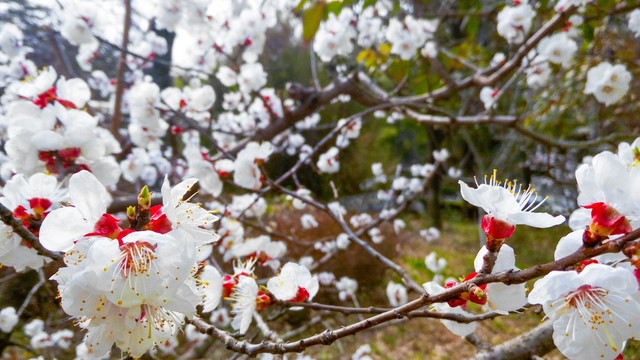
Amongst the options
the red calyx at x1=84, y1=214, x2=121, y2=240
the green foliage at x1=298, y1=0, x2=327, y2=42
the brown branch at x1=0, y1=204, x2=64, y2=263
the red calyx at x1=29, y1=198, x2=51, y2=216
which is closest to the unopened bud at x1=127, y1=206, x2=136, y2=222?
the red calyx at x1=84, y1=214, x2=121, y2=240

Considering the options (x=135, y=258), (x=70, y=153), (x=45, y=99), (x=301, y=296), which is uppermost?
(x=45, y=99)

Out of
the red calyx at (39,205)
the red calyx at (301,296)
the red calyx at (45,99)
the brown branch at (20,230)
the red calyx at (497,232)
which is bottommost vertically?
the brown branch at (20,230)

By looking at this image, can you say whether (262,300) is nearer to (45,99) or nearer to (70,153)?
(70,153)

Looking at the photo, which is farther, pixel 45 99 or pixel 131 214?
pixel 45 99

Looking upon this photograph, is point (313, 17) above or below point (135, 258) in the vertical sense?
above

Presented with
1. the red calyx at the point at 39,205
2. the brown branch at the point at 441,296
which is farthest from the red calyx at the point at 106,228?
the red calyx at the point at 39,205

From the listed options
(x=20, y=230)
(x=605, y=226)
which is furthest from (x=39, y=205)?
(x=605, y=226)

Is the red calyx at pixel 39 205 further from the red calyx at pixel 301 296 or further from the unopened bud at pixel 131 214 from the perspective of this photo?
the red calyx at pixel 301 296

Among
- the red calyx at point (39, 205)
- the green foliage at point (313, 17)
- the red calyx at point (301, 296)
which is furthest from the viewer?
the green foliage at point (313, 17)

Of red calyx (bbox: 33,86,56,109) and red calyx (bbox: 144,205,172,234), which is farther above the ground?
red calyx (bbox: 33,86,56,109)

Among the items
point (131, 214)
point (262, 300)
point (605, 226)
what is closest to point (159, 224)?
point (131, 214)

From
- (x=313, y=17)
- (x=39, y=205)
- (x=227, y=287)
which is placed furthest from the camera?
(x=313, y=17)

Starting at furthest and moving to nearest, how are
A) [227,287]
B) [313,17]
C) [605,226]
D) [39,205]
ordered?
[313,17] < [227,287] < [39,205] < [605,226]

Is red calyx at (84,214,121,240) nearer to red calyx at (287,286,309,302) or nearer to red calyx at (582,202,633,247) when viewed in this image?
red calyx at (287,286,309,302)
